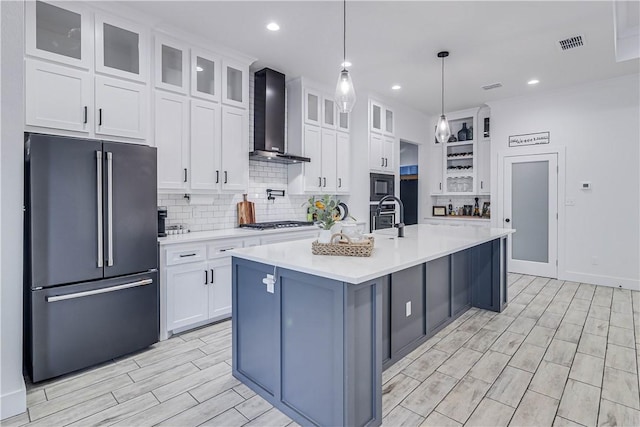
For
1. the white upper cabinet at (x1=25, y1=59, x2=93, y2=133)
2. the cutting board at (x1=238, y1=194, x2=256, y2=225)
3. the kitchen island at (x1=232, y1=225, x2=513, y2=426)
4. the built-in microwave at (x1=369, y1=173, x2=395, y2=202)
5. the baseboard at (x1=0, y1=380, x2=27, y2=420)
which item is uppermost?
the white upper cabinet at (x1=25, y1=59, x2=93, y2=133)

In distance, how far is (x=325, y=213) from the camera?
2332 mm

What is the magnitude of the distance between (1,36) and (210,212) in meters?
2.39

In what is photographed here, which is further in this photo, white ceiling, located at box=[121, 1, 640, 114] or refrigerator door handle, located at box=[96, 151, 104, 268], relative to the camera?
white ceiling, located at box=[121, 1, 640, 114]

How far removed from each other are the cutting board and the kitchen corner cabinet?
72cm

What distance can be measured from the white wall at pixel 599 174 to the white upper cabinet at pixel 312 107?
11.8 feet

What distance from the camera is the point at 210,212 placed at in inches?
160

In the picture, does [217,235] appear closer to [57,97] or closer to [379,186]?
[57,97]

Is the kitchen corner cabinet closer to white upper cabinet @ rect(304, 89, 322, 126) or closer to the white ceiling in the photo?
white upper cabinet @ rect(304, 89, 322, 126)

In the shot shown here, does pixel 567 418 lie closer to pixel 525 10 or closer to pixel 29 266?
pixel 525 10

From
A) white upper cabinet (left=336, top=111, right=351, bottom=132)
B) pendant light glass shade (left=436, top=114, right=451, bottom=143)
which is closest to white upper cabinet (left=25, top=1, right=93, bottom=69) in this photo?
white upper cabinet (left=336, top=111, right=351, bottom=132)

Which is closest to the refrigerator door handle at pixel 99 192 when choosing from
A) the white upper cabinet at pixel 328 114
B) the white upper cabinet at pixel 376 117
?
the white upper cabinet at pixel 328 114

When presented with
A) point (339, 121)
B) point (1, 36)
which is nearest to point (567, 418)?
point (1, 36)

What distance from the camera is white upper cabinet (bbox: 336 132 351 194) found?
17.1 feet

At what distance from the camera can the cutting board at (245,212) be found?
14.2 ft
